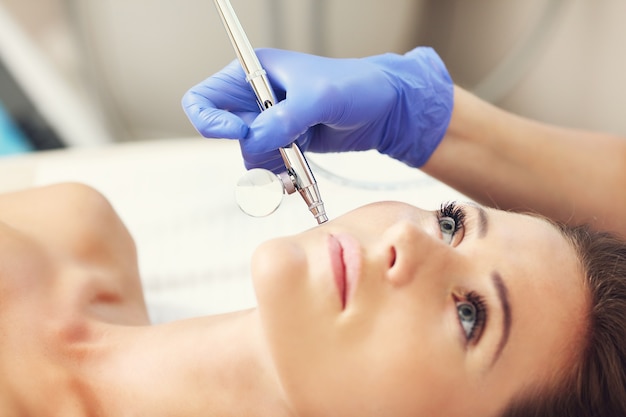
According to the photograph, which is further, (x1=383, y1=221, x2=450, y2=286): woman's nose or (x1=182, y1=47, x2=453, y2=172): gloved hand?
(x1=182, y1=47, x2=453, y2=172): gloved hand

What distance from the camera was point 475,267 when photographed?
2.52ft

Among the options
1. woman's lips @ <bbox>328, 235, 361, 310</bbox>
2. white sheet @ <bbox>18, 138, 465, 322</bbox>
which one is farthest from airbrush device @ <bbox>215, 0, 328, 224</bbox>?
white sheet @ <bbox>18, 138, 465, 322</bbox>

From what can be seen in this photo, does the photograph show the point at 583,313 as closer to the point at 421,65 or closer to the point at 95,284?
the point at 421,65

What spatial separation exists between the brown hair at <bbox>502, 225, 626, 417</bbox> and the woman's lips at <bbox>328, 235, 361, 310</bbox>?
302 mm

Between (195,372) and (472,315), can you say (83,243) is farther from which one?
(472,315)

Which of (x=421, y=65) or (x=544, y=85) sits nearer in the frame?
(x=421, y=65)

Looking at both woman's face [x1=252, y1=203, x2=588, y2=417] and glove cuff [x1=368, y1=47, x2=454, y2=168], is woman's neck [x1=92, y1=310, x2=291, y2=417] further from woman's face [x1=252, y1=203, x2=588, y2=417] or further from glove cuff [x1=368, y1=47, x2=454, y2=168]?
glove cuff [x1=368, y1=47, x2=454, y2=168]

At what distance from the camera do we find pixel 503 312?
750mm

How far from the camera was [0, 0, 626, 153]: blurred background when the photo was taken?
5.13ft

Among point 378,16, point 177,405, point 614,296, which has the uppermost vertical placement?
point 378,16

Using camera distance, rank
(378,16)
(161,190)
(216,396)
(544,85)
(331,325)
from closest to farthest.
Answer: (331,325) < (216,396) < (161,190) < (544,85) < (378,16)

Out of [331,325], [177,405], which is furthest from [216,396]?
[331,325]

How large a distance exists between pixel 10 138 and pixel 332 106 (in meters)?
1.35

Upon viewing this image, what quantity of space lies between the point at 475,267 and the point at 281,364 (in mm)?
297
